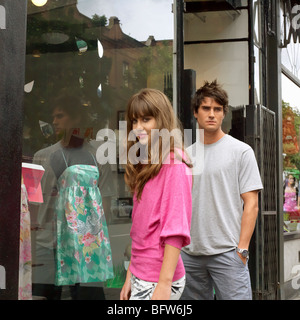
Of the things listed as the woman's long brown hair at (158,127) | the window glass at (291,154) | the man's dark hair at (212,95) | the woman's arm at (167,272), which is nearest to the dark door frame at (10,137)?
the woman's long brown hair at (158,127)

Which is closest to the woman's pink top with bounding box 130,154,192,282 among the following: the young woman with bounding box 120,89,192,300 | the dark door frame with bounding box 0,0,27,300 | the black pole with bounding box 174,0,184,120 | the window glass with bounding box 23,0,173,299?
the young woman with bounding box 120,89,192,300

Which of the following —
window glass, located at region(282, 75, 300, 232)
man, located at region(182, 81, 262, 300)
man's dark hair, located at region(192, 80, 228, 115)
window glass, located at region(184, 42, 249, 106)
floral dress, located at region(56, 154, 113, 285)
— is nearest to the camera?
man, located at region(182, 81, 262, 300)

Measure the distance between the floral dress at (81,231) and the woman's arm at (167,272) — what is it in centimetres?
150

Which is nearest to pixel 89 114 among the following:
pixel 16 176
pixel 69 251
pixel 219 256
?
pixel 69 251

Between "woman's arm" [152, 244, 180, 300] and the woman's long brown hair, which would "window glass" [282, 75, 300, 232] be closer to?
the woman's long brown hair

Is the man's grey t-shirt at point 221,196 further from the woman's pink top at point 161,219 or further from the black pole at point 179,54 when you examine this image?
the black pole at point 179,54

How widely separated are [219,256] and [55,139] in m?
1.26

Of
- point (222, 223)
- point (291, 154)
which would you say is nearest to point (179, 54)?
point (222, 223)

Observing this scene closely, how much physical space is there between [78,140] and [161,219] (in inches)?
66.8

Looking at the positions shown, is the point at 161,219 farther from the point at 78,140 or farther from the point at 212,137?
the point at 78,140

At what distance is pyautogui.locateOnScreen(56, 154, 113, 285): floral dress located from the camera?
380 centimetres

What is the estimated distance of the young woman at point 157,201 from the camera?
2.41m

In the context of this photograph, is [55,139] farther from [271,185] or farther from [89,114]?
[271,185]

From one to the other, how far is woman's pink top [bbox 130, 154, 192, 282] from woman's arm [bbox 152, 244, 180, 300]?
0.10 ft
